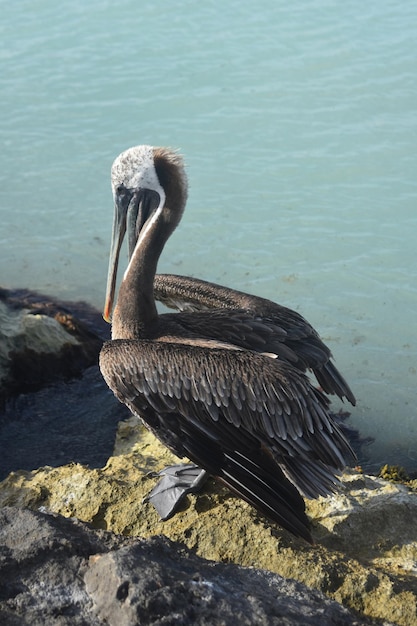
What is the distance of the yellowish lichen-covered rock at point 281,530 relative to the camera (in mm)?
3332

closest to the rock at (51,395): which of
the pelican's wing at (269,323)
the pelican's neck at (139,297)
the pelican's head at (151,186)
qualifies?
the pelican's wing at (269,323)

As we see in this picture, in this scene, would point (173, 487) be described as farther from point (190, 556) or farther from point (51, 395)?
point (51, 395)

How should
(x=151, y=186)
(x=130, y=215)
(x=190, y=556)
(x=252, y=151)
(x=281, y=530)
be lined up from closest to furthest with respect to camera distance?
1. (x=190, y=556)
2. (x=281, y=530)
3. (x=151, y=186)
4. (x=130, y=215)
5. (x=252, y=151)

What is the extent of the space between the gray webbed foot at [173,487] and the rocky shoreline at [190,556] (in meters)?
0.06

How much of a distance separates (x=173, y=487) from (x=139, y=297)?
1.22 m

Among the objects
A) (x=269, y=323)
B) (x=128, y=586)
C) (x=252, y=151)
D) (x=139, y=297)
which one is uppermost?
(x=252, y=151)

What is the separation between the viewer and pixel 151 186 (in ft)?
16.7

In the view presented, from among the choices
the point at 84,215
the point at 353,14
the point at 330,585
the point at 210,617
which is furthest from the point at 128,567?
the point at 353,14

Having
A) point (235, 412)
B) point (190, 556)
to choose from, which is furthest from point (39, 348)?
point (190, 556)

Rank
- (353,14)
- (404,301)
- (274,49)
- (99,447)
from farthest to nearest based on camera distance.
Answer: (353,14) < (274,49) < (404,301) < (99,447)

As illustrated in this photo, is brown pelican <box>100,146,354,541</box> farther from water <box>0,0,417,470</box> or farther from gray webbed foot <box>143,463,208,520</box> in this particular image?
water <box>0,0,417,470</box>

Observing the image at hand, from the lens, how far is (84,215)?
10.2 metres

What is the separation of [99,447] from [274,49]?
32.8 ft

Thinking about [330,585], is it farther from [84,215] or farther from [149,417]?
[84,215]
